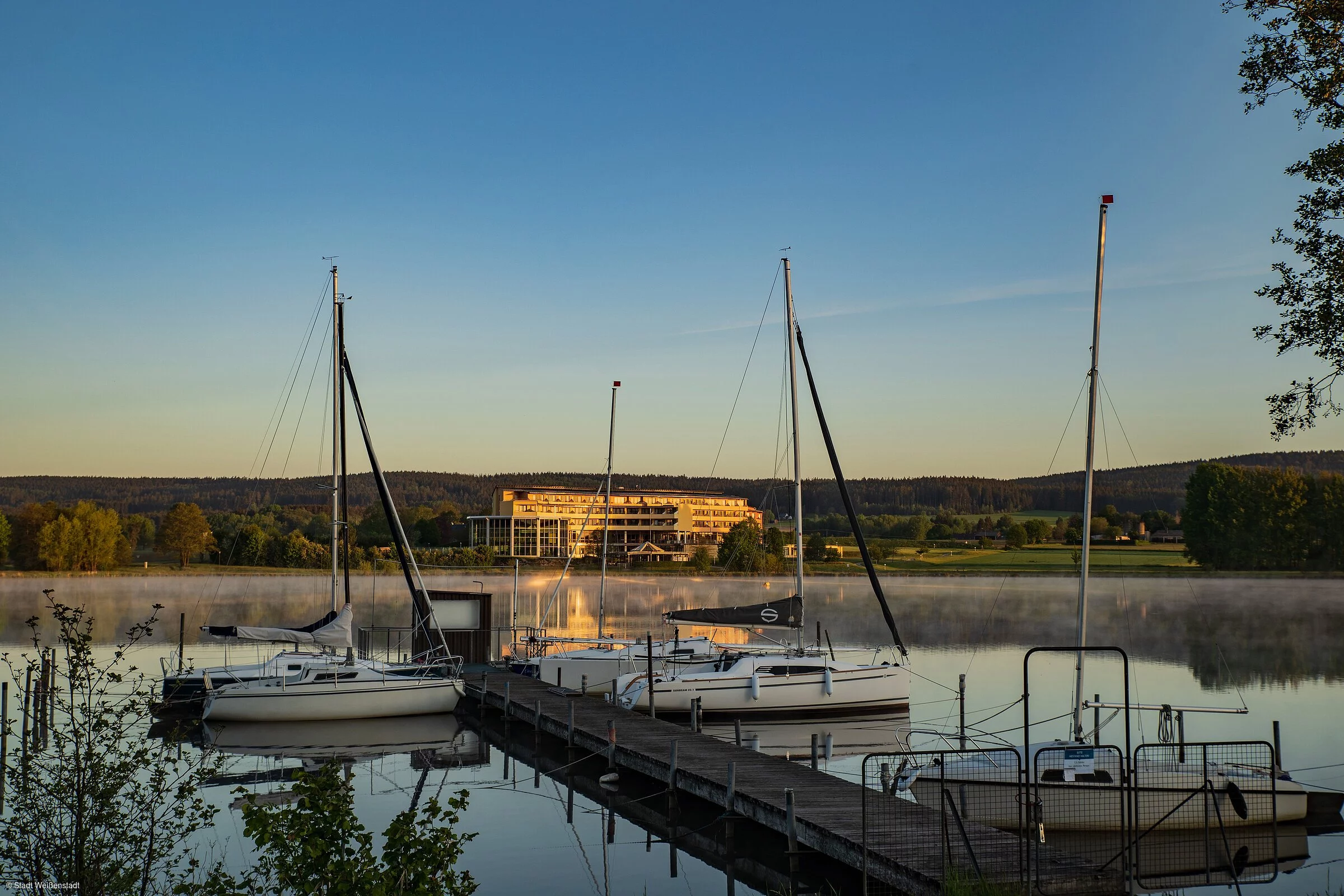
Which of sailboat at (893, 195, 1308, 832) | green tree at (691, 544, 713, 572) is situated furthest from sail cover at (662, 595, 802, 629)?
green tree at (691, 544, 713, 572)

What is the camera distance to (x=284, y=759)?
25.5m

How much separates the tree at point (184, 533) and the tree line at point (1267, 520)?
11848 cm

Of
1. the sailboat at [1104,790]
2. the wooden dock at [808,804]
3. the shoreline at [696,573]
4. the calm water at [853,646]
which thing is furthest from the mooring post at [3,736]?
the shoreline at [696,573]

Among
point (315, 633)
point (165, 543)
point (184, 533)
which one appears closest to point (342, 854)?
point (315, 633)

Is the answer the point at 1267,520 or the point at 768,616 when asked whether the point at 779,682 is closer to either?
the point at 768,616

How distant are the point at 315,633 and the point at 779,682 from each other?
12665 millimetres

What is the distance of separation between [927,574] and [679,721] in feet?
372

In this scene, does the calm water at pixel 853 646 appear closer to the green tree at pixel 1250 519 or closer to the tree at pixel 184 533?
the green tree at pixel 1250 519

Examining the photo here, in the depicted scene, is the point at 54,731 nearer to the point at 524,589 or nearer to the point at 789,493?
the point at 789,493

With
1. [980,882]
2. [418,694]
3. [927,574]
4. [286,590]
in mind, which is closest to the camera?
[980,882]

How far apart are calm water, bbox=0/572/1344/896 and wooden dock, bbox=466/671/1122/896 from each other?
1.06m

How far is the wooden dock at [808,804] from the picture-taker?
1358cm

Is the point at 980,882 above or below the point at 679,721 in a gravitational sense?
above

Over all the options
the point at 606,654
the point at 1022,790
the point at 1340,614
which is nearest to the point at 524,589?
the point at 1340,614
